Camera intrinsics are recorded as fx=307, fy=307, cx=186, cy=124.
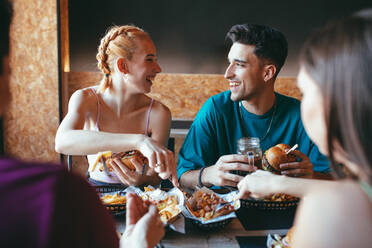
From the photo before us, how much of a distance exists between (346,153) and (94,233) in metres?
0.55

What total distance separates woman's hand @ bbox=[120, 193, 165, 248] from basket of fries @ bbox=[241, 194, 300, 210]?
1.84ft

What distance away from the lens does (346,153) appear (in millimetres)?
671

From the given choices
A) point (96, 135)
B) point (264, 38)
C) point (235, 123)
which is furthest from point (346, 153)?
point (264, 38)

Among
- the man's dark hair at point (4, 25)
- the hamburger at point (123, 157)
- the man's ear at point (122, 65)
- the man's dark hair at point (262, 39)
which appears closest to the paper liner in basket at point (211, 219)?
the hamburger at point (123, 157)

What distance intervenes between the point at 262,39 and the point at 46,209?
1927mm

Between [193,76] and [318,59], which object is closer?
[318,59]

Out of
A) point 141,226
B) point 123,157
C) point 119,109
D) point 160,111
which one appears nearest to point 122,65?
point 119,109

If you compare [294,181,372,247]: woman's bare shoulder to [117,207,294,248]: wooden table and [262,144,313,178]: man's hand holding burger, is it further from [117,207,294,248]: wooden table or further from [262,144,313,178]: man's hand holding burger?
[262,144,313,178]: man's hand holding burger

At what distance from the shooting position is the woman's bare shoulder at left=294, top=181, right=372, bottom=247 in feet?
1.90

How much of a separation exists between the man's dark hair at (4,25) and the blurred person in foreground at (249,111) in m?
1.43

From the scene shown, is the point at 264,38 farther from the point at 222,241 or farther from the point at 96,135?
the point at 222,241

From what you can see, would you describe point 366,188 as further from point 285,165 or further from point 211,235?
point 285,165

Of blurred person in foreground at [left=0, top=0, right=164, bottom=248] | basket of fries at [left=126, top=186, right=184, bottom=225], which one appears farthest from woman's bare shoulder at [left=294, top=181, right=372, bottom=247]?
basket of fries at [left=126, top=186, right=184, bottom=225]

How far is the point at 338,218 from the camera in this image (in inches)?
23.1
